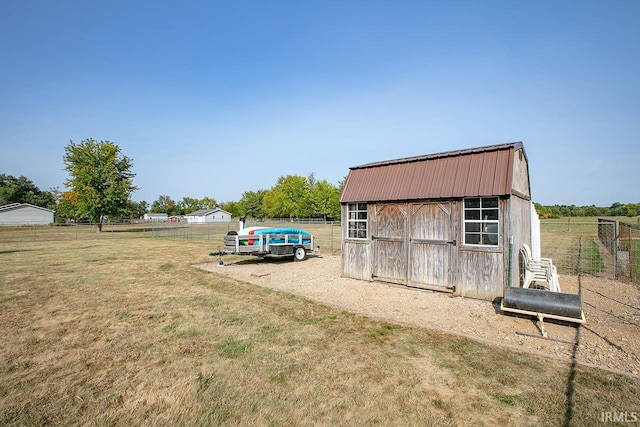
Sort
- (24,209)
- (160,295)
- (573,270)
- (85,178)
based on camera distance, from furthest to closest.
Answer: (24,209)
(85,178)
(573,270)
(160,295)

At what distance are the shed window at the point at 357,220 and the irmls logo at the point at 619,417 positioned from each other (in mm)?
7716

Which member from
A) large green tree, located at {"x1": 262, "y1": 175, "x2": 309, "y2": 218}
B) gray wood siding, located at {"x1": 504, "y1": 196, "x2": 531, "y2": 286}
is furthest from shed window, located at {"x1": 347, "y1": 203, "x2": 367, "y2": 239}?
large green tree, located at {"x1": 262, "y1": 175, "x2": 309, "y2": 218}

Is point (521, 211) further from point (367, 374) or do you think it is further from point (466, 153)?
point (367, 374)

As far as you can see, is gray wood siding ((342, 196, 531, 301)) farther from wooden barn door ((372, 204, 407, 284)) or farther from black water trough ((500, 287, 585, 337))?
black water trough ((500, 287, 585, 337))

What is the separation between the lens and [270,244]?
14.3m

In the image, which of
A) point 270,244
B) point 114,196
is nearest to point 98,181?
point 114,196

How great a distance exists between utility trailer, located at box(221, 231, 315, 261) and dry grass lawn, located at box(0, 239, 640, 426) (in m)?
6.20

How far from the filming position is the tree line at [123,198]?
127 ft

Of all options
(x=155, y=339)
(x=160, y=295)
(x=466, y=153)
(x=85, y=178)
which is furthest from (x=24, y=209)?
(x=466, y=153)

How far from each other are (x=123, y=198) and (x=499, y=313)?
45.2 metres

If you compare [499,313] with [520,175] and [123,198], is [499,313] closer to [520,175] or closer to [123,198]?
[520,175]

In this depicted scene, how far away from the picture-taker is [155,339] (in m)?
5.54

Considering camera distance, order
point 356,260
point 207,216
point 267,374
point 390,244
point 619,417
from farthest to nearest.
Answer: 1. point 207,216
2. point 356,260
3. point 390,244
4. point 267,374
5. point 619,417

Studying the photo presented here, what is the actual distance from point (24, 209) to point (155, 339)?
69042 mm
